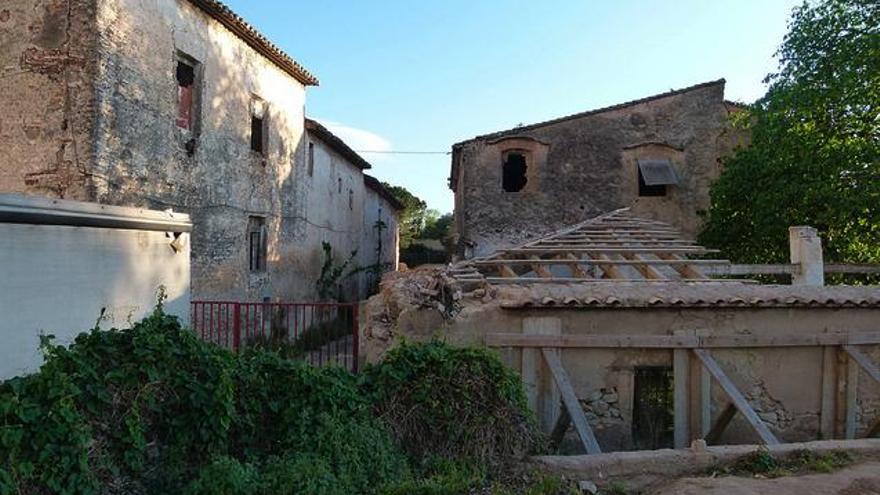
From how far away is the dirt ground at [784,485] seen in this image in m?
4.40

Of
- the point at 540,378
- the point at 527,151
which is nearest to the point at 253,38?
the point at 527,151

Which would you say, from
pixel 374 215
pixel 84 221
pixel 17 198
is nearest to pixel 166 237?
pixel 84 221

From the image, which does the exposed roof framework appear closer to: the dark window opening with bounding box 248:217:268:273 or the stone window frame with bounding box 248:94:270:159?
the dark window opening with bounding box 248:217:268:273

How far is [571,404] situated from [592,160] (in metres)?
12.5

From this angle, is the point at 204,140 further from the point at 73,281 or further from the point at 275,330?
the point at 73,281

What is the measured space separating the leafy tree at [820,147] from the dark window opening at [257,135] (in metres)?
12.2

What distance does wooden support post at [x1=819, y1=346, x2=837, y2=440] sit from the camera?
23.4 ft

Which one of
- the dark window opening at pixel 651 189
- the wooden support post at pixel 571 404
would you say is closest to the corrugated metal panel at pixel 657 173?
the dark window opening at pixel 651 189

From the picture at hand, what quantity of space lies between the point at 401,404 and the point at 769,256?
1320 cm

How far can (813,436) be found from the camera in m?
7.14

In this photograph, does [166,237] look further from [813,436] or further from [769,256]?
[769,256]

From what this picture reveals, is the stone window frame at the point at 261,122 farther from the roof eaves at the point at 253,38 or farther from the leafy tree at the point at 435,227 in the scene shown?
the leafy tree at the point at 435,227

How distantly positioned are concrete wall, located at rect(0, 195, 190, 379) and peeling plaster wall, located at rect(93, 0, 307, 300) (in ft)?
7.75

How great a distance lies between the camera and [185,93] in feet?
36.9
